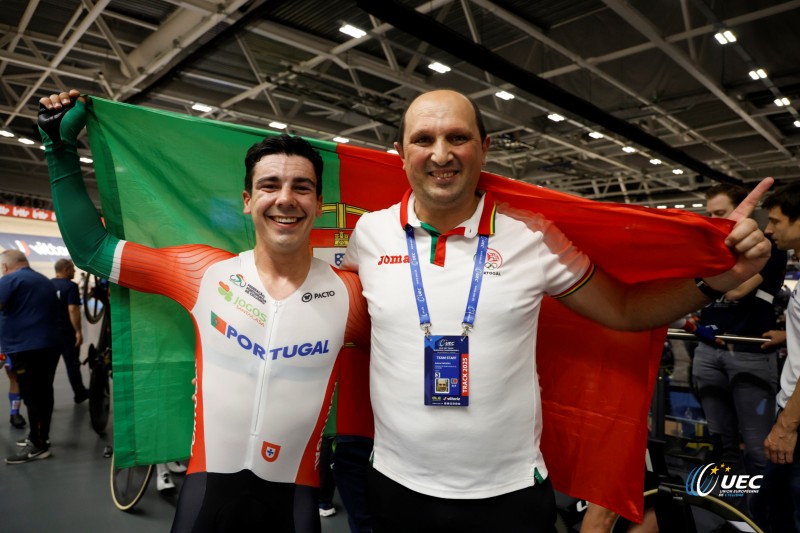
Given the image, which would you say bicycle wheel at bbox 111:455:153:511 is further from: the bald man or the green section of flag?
the bald man

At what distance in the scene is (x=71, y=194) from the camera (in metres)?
1.55

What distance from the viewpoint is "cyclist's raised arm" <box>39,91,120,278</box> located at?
60.1 inches

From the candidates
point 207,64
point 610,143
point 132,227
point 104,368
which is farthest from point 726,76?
point 104,368

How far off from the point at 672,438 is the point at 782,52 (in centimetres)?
597

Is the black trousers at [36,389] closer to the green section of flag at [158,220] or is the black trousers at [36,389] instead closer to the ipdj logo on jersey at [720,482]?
the green section of flag at [158,220]

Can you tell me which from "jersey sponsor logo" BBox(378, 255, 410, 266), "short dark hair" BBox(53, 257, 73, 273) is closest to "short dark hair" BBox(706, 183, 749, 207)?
"jersey sponsor logo" BBox(378, 255, 410, 266)

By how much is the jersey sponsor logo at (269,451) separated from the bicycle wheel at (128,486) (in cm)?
250

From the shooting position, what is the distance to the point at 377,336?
4.65ft

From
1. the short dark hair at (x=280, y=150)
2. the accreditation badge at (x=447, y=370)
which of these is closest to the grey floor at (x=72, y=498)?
the accreditation badge at (x=447, y=370)

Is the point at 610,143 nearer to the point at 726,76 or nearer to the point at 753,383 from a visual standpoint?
the point at 726,76

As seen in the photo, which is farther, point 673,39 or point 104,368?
point 673,39

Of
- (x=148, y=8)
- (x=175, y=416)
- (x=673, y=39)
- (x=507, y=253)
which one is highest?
(x=148, y=8)

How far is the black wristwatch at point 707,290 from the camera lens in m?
1.41

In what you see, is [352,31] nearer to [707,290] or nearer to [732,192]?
[732,192]
